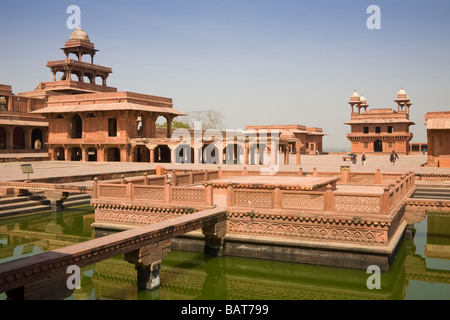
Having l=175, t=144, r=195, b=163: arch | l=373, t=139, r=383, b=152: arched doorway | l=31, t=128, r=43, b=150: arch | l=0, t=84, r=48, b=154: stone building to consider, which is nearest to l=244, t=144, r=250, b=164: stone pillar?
l=175, t=144, r=195, b=163: arch

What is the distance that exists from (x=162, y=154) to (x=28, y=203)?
24266 mm

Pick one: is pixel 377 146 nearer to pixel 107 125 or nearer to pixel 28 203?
pixel 107 125

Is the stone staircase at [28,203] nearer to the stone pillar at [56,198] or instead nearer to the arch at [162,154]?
the stone pillar at [56,198]

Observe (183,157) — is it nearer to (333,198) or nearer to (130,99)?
(130,99)

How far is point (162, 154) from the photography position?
42.8 m

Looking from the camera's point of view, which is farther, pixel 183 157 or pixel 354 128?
pixel 354 128

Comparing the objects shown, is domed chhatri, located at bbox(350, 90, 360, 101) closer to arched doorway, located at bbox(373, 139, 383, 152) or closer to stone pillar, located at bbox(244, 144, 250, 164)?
arched doorway, located at bbox(373, 139, 383, 152)

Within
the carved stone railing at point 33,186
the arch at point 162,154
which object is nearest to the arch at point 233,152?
the arch at point 162,154

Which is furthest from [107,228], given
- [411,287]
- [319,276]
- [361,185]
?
[361,185]

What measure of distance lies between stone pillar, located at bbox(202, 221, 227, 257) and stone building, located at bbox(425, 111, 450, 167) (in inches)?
960

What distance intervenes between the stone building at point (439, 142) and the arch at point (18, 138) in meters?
41.0

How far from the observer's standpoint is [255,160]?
38.6 meters

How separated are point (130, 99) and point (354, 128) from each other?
123 ft

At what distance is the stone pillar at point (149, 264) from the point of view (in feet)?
29.8
